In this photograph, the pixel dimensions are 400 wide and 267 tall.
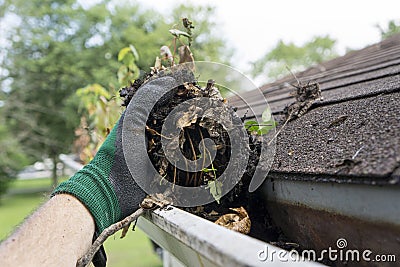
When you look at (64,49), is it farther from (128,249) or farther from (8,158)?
(128,249)

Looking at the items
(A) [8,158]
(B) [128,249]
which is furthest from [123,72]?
(A) [8,158]

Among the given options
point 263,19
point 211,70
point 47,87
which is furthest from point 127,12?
point 211,70

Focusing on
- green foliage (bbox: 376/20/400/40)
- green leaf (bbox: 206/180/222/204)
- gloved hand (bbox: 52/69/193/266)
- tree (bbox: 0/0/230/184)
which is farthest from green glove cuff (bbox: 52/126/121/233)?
tree (bbox: 0/0/230/184)

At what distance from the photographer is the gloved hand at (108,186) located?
798mm

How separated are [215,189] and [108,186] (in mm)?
247

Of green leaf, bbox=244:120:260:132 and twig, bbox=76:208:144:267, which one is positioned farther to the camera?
green leaf, bbox=244:120:260:132

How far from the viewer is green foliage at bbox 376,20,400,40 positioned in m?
3.51

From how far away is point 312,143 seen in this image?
32.4 inches

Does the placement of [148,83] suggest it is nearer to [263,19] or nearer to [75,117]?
[75,117]

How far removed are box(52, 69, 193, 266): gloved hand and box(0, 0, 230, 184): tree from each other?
13191mm

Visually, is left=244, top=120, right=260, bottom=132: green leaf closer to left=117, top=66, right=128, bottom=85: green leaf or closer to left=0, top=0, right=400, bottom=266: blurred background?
left=117, top=66, right=128, bottom=85: green leaf

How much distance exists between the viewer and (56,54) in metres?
14.3

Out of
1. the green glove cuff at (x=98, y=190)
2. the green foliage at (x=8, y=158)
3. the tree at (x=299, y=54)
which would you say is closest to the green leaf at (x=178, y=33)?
the green glove cuff at (x=98, y=190)

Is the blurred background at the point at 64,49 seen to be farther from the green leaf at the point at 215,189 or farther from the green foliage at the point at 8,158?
the green leaf at the point at 215,189
